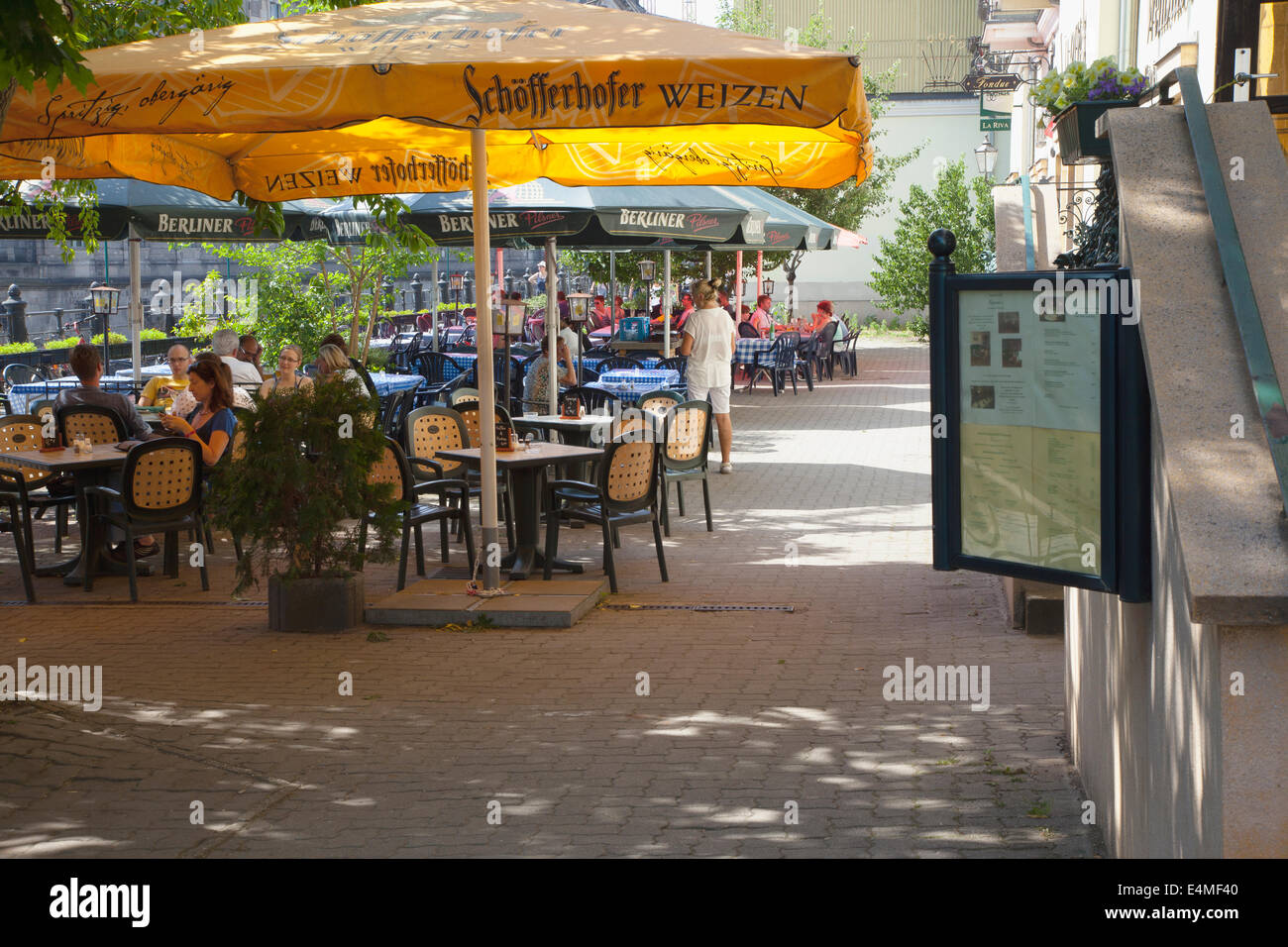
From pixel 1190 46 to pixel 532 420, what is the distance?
595 cm

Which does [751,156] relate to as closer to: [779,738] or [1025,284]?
[779,738]

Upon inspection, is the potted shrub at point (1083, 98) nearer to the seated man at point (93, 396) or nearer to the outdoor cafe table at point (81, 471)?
the outdoor cafe table at point (81, 471)

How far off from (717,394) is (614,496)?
16.9 feet

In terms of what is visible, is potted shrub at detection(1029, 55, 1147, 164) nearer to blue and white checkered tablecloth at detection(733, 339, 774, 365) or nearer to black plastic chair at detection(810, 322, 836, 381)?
blue and white checkered tablecloth at detection(733, 339, 774, 365)

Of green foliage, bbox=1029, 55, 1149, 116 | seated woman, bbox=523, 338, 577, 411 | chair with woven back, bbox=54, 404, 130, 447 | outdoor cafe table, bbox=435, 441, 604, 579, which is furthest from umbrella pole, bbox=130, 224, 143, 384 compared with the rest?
green foliage, bbox=1029, 55, 1149, 116

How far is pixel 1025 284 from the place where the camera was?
163 inches

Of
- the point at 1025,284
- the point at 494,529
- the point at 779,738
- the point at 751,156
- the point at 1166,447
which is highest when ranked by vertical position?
the point at 751,156

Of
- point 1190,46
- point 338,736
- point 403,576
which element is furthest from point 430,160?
point 1190,46

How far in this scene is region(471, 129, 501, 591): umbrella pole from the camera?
26.2 feet

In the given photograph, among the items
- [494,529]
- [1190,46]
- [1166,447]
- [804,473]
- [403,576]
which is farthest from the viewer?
[804,473]

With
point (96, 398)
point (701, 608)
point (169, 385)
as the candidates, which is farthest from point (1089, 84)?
point (169, 385)

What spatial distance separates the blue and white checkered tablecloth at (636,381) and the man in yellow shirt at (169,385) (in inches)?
196

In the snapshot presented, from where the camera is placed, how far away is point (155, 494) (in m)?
8.98

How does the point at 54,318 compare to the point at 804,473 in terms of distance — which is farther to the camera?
the point at 54,318
